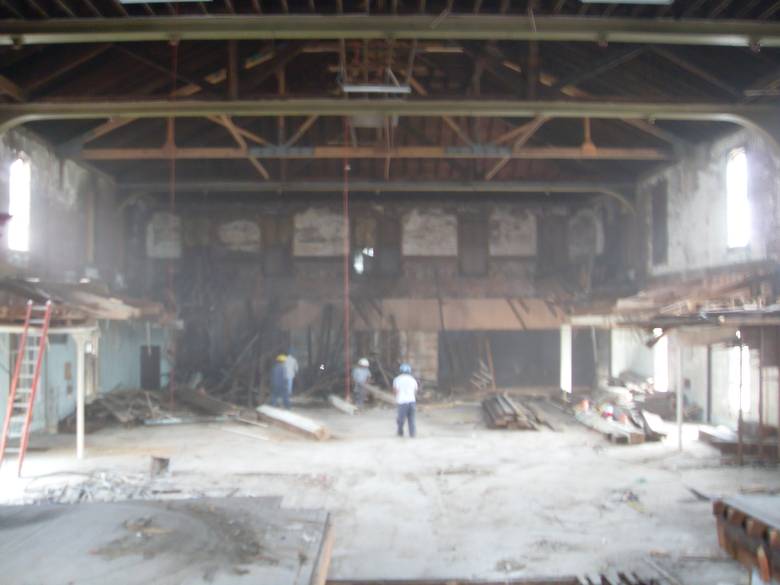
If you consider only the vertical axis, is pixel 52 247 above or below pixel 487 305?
above

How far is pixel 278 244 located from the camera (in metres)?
23.9

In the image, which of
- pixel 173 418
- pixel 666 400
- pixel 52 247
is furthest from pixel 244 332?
pixel 666 400

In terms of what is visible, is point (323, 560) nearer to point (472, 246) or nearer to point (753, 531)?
point (753, 531)

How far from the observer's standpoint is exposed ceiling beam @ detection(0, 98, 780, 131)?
12.6 meters

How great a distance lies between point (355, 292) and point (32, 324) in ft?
41.5

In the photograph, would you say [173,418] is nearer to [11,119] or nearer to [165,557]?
[11,119]

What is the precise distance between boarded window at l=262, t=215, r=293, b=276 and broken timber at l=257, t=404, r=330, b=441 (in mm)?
7148

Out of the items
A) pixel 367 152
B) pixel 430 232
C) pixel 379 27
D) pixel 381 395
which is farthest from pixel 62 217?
pixel 430 232

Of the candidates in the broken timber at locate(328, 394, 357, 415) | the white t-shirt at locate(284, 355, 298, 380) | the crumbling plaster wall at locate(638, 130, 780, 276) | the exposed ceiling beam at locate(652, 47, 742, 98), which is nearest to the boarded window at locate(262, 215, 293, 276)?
the broken timber at locate(328, 394, 357, 415)

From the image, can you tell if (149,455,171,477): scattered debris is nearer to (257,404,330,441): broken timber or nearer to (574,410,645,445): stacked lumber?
(257,404,330,441): broken timber

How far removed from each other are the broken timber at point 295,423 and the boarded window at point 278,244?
7.15 meters

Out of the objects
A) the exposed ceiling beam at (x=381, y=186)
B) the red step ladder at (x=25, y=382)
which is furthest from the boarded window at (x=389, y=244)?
the red step ladder at (x=25, y=382)

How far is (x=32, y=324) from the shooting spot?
11883mm

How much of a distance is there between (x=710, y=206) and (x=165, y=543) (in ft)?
48.7
